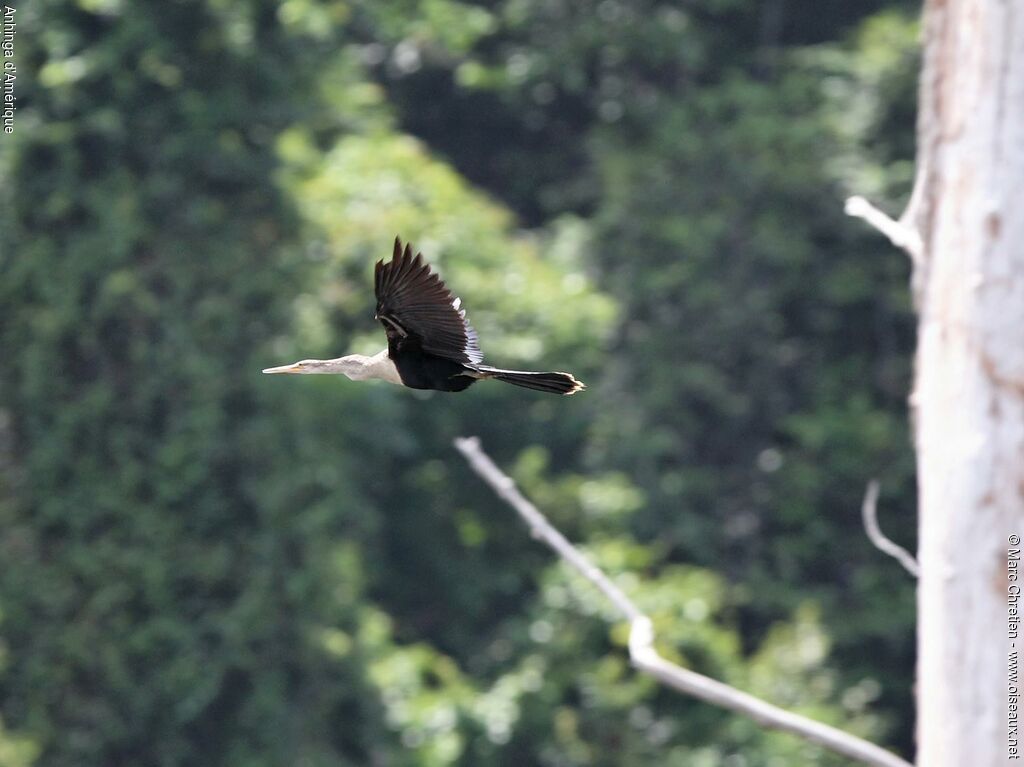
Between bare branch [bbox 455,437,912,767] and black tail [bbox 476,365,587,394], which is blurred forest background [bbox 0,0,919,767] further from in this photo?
black tail [bbox 476,365,587,394]

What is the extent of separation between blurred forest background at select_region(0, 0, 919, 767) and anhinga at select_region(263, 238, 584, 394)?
562 cm

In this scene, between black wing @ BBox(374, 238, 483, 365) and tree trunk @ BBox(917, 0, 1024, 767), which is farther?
tree trunk @ BBox(917, 0, 1024, 767)

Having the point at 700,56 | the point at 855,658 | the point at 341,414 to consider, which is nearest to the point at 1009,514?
the point at 341,414

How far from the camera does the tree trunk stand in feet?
7.80

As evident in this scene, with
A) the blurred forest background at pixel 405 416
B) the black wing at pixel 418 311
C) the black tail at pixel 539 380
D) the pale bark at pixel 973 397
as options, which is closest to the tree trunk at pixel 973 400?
the pale bark at pixel 973 397

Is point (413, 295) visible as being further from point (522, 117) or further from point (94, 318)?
point (522, 117)

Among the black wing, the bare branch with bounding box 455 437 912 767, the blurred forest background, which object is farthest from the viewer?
the blurred forest background

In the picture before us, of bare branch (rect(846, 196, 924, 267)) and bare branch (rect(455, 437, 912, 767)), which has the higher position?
bare branch (rect(846, 196, 924, 267))

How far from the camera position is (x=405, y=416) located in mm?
9039

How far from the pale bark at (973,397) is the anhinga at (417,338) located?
0.63 metres

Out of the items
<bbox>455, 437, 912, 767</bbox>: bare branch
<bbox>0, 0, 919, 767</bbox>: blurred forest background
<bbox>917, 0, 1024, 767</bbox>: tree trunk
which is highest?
<bbox>917, 0, 1024, 767</bbox>: tree trunk

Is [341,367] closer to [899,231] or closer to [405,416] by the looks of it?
[899,231]

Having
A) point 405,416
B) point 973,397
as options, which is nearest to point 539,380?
point 973,397

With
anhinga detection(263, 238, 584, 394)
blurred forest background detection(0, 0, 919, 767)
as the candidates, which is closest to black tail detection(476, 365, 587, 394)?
anhinga detection(263, 238, 584, 394)
